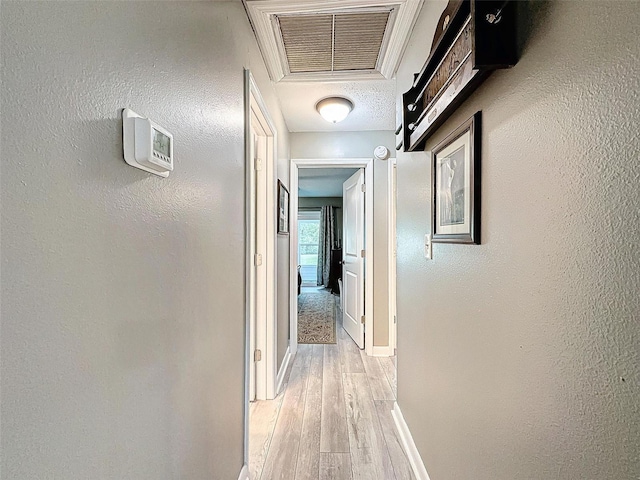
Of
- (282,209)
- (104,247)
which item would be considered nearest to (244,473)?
(104,247)

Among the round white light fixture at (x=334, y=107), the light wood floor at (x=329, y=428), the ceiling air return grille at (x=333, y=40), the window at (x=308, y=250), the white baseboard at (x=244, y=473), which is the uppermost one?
the ceiling air return grille at (x=333, y=40)

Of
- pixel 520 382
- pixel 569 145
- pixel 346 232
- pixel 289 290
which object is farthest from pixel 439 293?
pixel 346 232

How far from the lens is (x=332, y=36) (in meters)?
1.85

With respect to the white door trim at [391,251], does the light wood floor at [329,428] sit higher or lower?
lower

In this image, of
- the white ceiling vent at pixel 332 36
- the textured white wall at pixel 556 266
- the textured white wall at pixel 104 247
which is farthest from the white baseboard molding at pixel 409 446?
the white ceiling vent at pixel 332 36

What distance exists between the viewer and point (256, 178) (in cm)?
245

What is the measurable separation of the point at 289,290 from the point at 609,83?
115 inches

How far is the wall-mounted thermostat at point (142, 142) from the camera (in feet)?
2.15

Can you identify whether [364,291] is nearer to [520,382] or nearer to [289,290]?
[289,290]

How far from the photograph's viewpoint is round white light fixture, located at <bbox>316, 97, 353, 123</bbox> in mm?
2609

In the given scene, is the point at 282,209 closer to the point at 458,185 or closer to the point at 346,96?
the point at 346,96

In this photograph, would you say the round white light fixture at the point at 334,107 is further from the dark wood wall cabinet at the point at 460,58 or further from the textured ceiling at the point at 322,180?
the textured ceiling at the point at 322,180

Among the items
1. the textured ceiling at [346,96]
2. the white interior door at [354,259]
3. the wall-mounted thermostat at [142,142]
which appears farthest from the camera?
the white interior door at [354,259]

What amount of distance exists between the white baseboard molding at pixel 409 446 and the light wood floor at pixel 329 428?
0.14 ft
